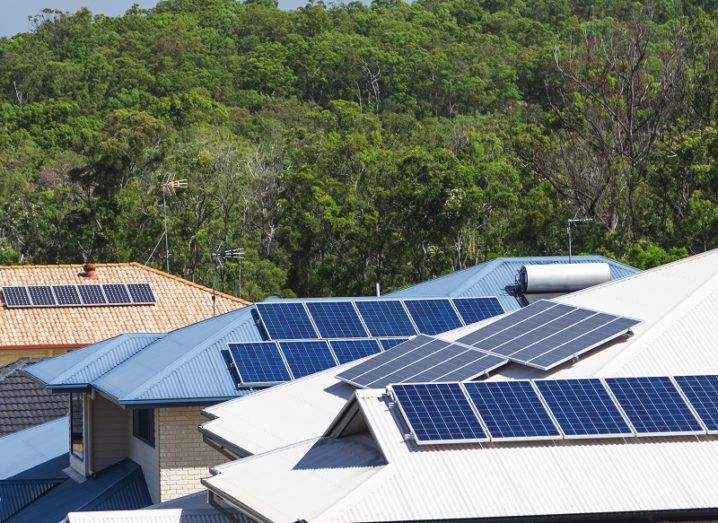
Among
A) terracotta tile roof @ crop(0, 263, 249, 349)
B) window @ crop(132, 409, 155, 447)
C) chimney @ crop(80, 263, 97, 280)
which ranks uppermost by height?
window @ crop(132, 409, 155, 447)

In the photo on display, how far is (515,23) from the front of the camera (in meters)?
144

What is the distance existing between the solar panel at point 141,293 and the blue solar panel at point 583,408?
Answer: 3050cm

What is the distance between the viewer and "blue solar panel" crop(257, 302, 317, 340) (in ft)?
90.2

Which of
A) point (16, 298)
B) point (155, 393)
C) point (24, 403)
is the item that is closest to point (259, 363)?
point (155, 393)

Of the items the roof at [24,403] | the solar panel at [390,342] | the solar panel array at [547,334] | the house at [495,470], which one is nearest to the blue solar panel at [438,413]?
the house at [495,470]

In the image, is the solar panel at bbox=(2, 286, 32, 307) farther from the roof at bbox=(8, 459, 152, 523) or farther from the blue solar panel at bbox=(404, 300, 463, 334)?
the blue solar panel at bbox=(404, 300, 463, 334)

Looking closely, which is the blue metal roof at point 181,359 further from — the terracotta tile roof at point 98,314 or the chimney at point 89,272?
the chimney at point 89,272

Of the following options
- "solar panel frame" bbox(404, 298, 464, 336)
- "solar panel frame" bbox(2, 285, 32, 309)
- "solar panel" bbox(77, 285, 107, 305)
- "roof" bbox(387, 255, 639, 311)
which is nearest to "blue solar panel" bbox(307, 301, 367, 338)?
"solar panel frame" bbox(404, 298, 464, 336)

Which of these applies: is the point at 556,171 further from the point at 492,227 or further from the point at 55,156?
the point at 55,156

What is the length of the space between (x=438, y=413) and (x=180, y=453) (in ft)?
28.8

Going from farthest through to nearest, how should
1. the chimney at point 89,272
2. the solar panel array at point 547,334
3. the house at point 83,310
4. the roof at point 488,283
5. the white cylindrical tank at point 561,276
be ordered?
the chimney at point 89,272 → the house at point 83,310 → the roof at point 488,283 → the white cylindrical tank at point 561,276 → the solar panel array at point 547,334

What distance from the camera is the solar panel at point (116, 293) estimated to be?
4800 centimetres

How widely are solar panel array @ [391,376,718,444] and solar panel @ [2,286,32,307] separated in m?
31.2

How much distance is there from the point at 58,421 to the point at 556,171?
40.0 m
